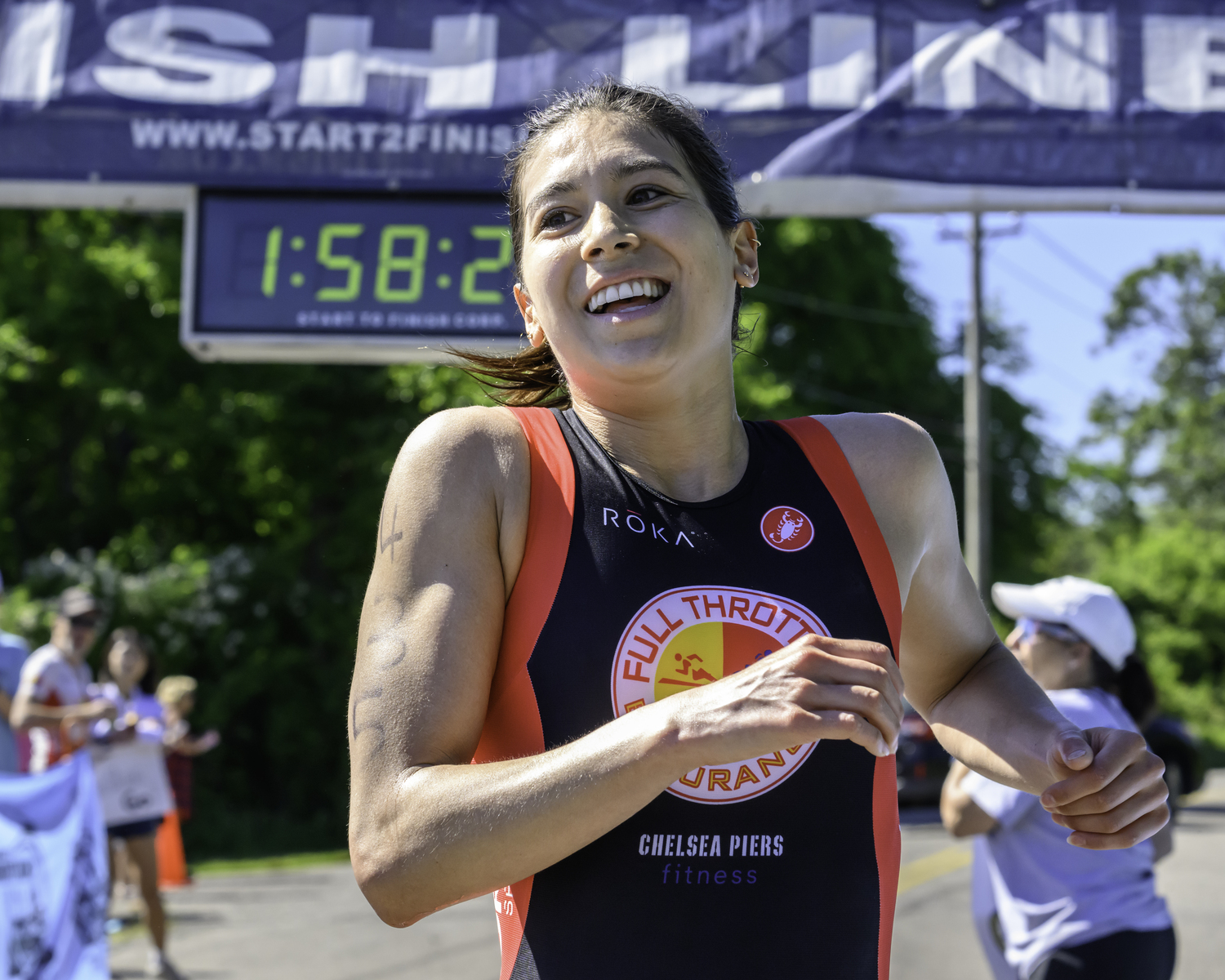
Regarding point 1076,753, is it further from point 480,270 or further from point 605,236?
point 480,270

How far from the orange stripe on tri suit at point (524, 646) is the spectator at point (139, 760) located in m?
5.65

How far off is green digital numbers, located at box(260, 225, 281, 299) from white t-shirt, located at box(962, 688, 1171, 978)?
3.48m

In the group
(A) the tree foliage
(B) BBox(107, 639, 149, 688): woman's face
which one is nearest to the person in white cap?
(B) BBox(107, 639, 149, 688): woman's face

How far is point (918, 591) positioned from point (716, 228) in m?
0.58

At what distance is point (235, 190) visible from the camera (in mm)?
5387

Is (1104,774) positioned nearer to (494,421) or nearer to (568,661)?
(568,661)

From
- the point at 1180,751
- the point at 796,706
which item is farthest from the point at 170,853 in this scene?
the point at 1180,751

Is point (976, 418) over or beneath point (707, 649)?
beneath

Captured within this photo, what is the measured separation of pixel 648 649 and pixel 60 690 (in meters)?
5.98

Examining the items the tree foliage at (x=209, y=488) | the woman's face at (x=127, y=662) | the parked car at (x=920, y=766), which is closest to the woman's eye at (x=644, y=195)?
the woman's face at (x=127, y=662)

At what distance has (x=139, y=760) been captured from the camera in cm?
750

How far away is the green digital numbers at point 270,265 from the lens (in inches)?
218

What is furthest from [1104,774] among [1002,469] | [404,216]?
[1002,469]

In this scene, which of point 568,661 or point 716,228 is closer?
point 568,661
